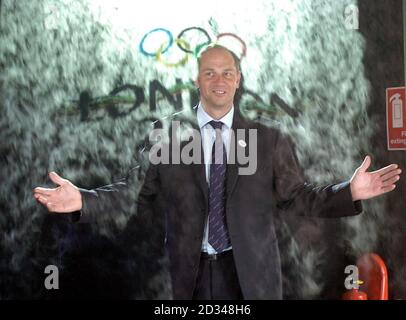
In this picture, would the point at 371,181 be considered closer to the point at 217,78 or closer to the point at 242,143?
the point at 242,143

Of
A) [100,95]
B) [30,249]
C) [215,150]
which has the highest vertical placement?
[100,95]

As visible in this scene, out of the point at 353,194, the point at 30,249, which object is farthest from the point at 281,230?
the point at 30,249

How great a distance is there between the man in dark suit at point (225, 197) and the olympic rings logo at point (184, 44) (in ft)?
0.14

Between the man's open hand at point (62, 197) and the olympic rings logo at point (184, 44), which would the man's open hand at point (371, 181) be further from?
the man's open hand at point (62, 197)

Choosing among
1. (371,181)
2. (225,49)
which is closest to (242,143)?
(225,49)

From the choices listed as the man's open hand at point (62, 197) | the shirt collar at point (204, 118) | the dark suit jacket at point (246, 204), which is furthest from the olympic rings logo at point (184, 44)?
the man's open hand at point (62, 197)

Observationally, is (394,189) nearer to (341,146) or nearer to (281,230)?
(341,146)

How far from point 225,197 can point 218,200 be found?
35 mm

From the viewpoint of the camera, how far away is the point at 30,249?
9.46 feet

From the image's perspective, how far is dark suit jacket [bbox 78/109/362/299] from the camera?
2.79m

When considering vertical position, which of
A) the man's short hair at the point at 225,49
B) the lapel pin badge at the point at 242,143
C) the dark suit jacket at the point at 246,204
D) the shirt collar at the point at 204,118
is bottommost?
the dark suit jacket at the point at 246,204

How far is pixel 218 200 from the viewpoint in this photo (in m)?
2.80

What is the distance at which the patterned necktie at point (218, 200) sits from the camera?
278 cm
